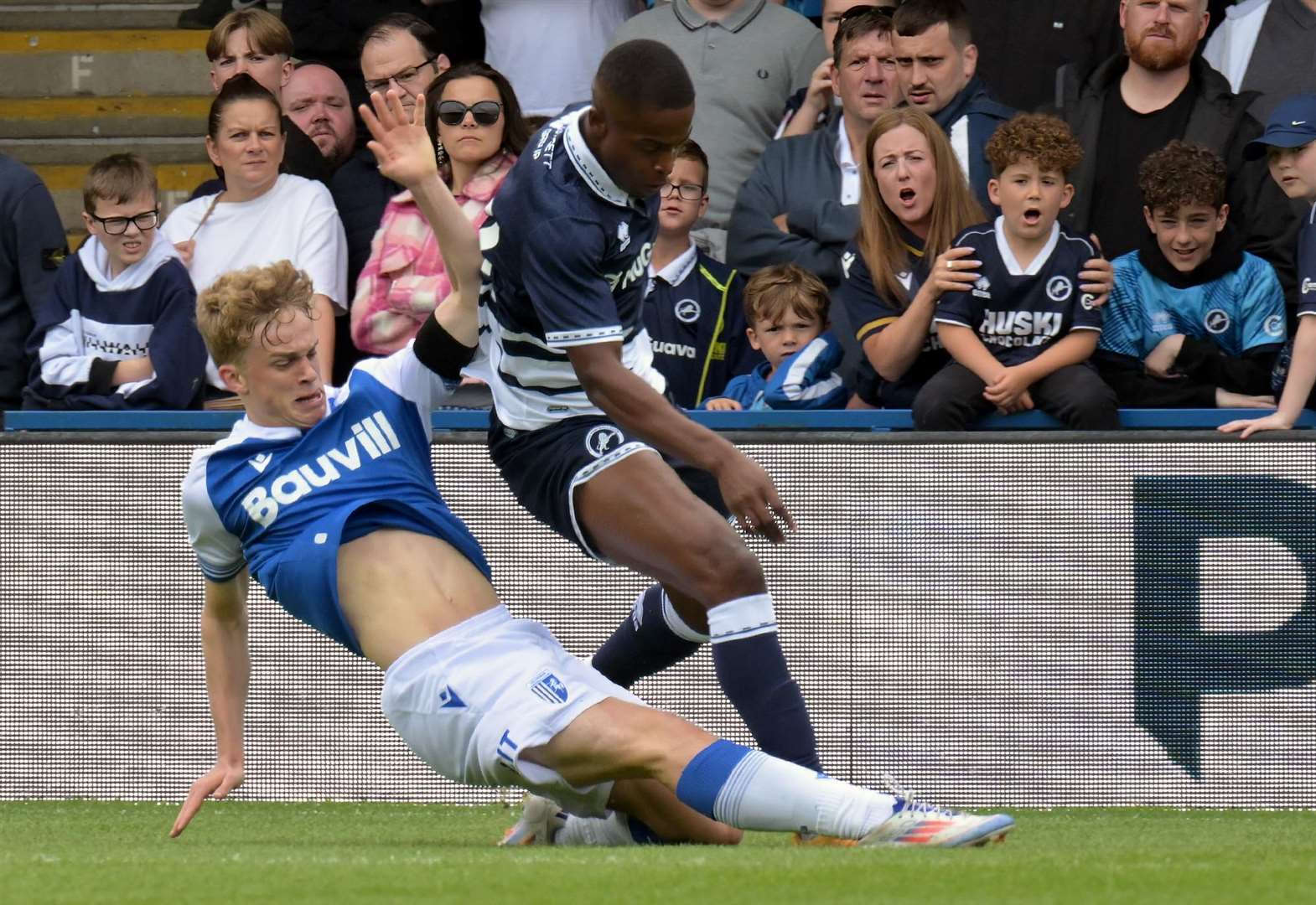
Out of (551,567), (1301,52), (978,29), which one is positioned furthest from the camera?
(978,29)

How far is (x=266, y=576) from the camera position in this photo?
16.1ft

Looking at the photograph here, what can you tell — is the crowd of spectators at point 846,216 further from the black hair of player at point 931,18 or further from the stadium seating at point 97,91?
the stadium seating at point 97,91

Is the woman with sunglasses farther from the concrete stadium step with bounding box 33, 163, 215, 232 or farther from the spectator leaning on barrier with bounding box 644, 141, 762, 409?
the concrete stadium step with bounding box 33, 163, 215, 232

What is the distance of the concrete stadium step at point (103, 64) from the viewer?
451 inches

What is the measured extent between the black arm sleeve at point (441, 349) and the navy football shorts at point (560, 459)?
31 cm

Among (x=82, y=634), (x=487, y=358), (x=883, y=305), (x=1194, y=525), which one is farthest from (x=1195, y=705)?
(x=82, y=634)

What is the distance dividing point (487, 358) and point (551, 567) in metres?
1.69

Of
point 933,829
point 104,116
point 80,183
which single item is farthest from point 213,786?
point 104,116

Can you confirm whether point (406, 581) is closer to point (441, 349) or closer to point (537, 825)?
point (441, 349)

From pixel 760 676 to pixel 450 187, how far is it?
3342 mm

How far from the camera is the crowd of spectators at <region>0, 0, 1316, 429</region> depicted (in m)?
6.66

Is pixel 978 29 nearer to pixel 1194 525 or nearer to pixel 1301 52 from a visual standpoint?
pixel 1301 52

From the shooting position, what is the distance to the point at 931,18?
7.57 metres

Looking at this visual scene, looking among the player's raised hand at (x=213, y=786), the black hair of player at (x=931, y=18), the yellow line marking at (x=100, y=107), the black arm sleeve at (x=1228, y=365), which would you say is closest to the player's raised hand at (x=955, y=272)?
the black arm sleeve at (x=1228, y=365)
